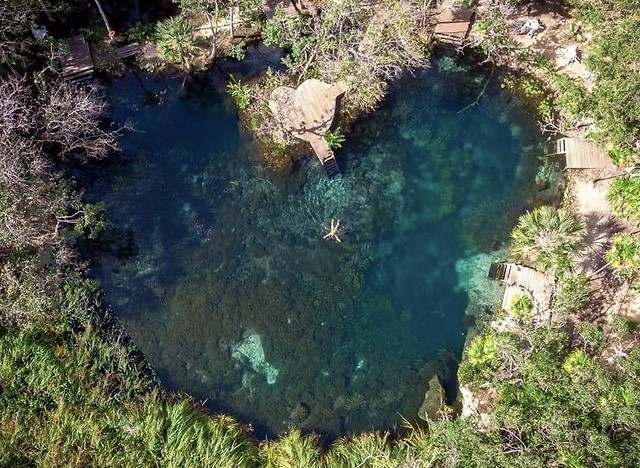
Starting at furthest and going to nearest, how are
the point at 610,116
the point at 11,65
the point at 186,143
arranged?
the point at 186,143, the point at 11,65, the point at 610,116

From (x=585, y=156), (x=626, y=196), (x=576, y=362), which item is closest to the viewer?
(x=576, y=362)

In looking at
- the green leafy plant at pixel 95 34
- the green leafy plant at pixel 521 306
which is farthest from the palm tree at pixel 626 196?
the green leafy plant at pixel 95 34

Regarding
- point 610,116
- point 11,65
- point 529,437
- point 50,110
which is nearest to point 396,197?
point 610,116

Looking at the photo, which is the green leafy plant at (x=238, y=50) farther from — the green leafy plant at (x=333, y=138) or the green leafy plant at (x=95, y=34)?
the green leafy plant at (x=95, y=34)

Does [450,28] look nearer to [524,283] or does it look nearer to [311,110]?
[311,110]

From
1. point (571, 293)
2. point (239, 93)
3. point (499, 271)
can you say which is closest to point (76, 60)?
point (239, 93)

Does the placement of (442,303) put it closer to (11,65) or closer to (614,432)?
(614,432)

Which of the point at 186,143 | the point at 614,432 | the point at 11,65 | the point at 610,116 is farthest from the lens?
the point at 186,143
